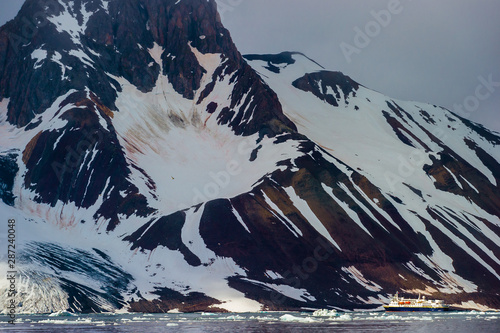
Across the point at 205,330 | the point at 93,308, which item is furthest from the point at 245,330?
the point at 93,308

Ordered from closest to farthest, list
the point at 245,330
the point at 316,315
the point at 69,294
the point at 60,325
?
the point at 245,330 → the point at 60,325 → the point at 316,315 → the point at 69,294

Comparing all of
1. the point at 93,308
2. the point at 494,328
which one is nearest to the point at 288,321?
the point at 494,328

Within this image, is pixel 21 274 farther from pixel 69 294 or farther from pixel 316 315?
pixel 316 315

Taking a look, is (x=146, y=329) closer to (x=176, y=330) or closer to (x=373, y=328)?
(x=176, y=330)

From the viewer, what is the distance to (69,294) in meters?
197

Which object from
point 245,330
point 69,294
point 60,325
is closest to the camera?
point 245,330

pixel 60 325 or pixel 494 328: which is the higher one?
pixel 494 328

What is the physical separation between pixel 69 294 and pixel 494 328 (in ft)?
345

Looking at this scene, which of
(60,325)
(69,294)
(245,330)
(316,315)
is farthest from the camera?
(69,294)

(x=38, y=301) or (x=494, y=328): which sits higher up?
(x=494, y=328)

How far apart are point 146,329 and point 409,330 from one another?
137 feet

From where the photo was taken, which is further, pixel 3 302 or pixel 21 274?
pixel 21 274

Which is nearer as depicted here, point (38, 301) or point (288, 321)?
point (288, 321)

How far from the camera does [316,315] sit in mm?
182500
